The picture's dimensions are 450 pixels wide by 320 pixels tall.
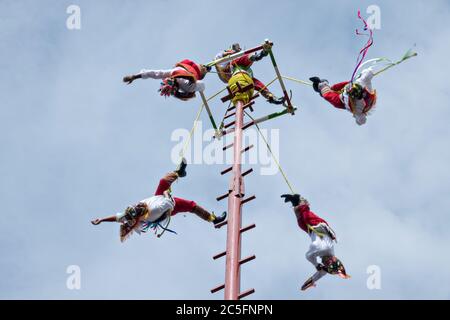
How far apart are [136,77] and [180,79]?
0.70m

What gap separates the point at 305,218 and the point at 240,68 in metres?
4.02

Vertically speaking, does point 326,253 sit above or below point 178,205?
below

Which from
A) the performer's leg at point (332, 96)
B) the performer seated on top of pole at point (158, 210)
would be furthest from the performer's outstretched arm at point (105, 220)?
the performer's leg at point (332, 96)

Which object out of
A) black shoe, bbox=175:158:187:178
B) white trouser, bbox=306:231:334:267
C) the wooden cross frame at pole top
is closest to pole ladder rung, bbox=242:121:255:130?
the wooden cross frame at pole top

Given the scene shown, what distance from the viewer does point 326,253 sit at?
35.8 feet

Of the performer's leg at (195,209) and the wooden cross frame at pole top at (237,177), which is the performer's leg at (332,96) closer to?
the wooden cross frame at pole top at (237,177)

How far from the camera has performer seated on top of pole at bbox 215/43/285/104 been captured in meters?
14.1

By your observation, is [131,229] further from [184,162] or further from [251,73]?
[251,73]

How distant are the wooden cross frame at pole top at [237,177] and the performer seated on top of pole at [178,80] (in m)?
0.73

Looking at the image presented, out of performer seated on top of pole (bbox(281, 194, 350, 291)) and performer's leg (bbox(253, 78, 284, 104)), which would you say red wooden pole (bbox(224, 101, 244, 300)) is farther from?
performer's leg (bbox(253, 78, 284, 104))

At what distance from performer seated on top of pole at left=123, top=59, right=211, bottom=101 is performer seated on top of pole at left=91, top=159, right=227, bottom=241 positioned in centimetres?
136
